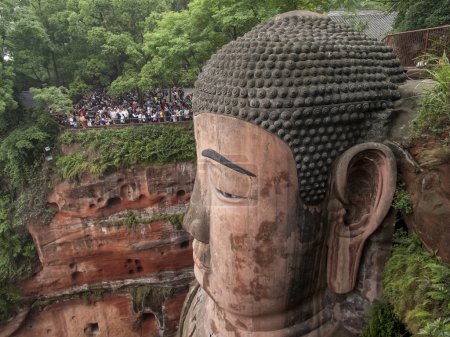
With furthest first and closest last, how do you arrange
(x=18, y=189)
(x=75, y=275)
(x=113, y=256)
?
(x=18, y=189), (x=75, y=275), (x=113, y=256)

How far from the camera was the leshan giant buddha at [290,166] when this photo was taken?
3570 millimetres

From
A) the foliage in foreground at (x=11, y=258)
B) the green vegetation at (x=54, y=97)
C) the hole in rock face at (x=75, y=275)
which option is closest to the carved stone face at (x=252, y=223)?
the hole in rock face at (x=75, y=275)

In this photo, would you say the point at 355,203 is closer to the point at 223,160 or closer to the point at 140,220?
the point at 223,160

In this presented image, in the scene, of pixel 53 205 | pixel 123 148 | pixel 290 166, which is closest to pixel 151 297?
pixel 53 205

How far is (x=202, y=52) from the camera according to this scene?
43.6ft

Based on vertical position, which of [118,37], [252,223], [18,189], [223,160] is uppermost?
[118,37]

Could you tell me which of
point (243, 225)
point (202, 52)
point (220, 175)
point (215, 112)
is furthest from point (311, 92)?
point (202, 52)

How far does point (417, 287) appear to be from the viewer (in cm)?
331

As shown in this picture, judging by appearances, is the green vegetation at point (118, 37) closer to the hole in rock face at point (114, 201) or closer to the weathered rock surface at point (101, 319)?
the hole in rock face at point (114, 201)

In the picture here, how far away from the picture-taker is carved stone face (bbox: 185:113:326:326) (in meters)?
3.62

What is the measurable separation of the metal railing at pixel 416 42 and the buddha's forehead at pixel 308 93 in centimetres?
371

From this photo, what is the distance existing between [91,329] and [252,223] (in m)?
14.0

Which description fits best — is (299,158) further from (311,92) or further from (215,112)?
(215,112)

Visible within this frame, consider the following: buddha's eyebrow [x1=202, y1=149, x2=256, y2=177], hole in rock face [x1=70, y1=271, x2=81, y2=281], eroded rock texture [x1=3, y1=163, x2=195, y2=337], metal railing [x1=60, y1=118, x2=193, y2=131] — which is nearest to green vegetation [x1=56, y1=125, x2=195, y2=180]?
metal railing [x1=60, y1=118, x2=193, y2=131]
